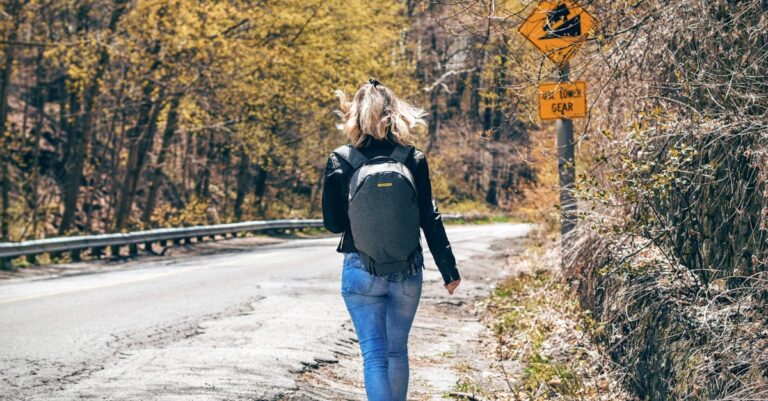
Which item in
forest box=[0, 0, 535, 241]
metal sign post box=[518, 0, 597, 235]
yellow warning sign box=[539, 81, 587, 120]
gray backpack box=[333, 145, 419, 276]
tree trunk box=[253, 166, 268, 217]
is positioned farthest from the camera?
tree trunk box=[253, 166, 268, 217]

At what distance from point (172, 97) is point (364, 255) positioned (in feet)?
75.9

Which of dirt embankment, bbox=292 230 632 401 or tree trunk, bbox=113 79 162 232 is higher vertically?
tree trunk, bbox=113 79 162 232

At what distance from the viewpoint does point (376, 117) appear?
16.4ft

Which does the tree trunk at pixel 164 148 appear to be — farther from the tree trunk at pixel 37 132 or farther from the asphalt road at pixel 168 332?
the asphalt road at pixel 168 332

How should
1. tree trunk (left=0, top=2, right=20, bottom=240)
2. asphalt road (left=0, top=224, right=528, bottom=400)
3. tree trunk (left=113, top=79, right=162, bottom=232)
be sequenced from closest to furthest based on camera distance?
asphalt road (left=0, top=224, right=528, bottom=400), tree trunk (left=0, top=2, right=20, bottom=240), tree trunk (left=113, top=79, right=162, bottom=232)

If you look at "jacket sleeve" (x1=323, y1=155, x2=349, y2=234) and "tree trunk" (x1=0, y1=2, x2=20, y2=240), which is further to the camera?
"tree trunk" (x1=0, y1=2, x2=20, y2=240)

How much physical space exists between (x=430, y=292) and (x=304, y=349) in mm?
6110

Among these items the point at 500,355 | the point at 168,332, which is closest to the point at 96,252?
the point at 168,332

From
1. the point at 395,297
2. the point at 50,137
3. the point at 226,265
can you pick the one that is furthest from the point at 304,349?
the point at 50,137

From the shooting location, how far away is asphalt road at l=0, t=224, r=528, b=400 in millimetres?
7156

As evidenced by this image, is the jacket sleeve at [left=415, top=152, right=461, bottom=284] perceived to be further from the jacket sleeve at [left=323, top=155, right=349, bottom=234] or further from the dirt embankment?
the dirt embankment

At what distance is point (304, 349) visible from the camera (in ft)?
29.7

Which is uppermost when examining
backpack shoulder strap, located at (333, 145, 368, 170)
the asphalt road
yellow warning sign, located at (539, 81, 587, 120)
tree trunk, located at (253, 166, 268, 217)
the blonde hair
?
yellow warning sign, located at (539, 81, 587, 120)

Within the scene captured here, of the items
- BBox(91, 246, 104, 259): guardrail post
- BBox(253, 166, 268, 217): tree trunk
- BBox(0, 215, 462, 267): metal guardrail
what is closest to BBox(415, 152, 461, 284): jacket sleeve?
BBox(0, 215, 462, 267): metal guardrail
